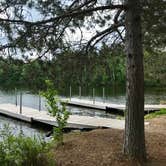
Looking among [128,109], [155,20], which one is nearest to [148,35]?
[155,20]

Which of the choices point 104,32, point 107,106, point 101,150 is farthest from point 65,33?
point 107,106

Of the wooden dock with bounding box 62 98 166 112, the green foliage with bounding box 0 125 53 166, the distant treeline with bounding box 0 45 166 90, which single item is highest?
the distant treeline with bounding box 0 45 166 90

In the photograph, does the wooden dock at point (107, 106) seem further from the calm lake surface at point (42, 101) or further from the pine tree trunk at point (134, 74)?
the pine tree trunk at point (134, 74)

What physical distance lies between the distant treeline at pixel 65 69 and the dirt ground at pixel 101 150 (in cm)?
114

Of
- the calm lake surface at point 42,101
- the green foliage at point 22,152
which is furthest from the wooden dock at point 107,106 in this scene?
the green foliage at point 22,152

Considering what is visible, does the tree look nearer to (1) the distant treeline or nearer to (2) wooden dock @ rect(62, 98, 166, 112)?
(1) the distant treeline

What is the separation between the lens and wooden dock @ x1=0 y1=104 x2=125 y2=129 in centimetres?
1262

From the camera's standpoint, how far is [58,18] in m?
5.95

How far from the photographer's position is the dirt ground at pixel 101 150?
6.08 metres

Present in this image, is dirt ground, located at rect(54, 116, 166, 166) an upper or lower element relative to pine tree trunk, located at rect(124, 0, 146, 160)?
lower

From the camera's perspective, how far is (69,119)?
1405 centimetres

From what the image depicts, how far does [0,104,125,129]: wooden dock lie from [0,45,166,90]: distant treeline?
3980 millimetres

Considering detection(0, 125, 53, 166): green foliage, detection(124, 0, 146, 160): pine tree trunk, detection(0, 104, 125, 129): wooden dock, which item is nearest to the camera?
detection(0, 125, 53, 166): green foliage

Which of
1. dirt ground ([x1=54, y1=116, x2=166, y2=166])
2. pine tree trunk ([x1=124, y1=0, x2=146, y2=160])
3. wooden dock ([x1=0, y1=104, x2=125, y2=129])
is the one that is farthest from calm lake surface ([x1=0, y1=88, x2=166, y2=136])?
pine tree trunk ([x1=124, y1=0, x2=146, y2=160])
